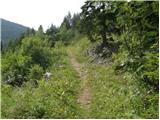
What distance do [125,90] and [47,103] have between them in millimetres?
3112

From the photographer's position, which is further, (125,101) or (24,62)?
(24,62)

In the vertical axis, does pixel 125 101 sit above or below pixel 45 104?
above

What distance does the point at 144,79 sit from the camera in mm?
11609

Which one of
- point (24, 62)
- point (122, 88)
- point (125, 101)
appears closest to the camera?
point (125, 101)

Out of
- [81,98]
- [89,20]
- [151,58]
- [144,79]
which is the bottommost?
[81,98]

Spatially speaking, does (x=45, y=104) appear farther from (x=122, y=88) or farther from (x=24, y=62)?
(x=24, y=62)

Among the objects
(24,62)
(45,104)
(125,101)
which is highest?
(24,62)

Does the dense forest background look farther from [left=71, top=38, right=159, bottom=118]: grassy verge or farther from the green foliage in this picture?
the green foliage

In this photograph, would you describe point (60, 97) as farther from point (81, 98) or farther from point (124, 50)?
point (124, 50)

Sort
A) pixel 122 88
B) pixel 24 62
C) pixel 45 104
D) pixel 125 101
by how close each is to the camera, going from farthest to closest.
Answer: pixel 24 62
pixel 122 88
pixel 45 104
pixel 125 101

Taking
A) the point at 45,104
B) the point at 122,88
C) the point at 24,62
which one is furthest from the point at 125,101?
the point at 24,62

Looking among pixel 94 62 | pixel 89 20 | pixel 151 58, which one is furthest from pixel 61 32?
pixel 151 58

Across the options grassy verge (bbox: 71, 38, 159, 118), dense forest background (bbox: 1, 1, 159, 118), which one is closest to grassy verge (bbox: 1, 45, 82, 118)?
dense forest background (bbox: 1, 1, 159, 118)

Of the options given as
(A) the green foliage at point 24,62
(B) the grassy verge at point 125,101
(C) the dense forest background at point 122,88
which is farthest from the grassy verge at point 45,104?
(A) the green foliage at point 24,62
